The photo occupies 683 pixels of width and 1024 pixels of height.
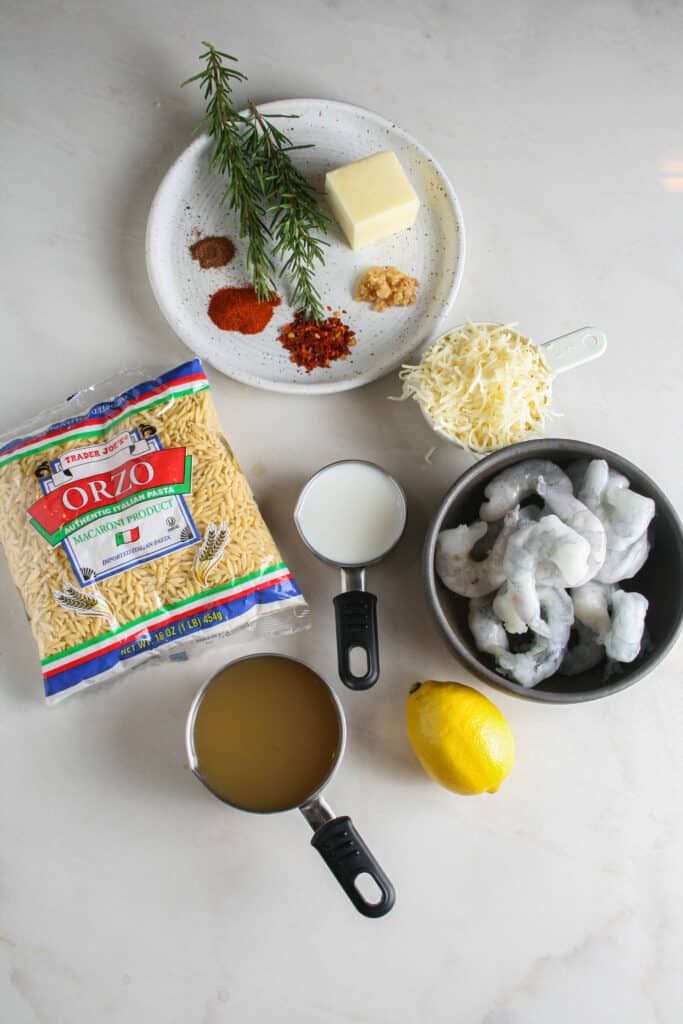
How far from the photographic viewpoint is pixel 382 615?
4.55 feet

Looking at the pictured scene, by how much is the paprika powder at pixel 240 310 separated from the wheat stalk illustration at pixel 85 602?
1.69ft

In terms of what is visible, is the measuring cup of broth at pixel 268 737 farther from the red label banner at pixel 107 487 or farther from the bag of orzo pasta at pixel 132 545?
the red label banner at pixel 107 487

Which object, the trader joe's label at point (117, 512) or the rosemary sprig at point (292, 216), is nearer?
the trader joe's label at point (117, 512)

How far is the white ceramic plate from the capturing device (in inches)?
55.8

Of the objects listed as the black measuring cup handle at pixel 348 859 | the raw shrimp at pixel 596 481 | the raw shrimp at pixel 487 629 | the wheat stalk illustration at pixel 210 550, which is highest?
the wheat stalk illustration at pixel 210 550

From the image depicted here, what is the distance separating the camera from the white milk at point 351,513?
1319mm

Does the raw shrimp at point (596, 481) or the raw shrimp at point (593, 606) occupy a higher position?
the raw shrimp at point (596, 481)

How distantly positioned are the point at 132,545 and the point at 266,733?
358 millimetres

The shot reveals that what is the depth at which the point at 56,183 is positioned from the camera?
1517mm

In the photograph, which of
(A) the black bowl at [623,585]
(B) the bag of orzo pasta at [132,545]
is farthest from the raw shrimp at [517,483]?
(B) the bag of orzo pasta at [132,545]

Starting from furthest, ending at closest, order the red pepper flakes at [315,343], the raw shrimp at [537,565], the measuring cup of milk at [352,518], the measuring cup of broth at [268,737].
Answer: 1. the red pepper flakes at [315,343]
2. the measuring cup of milk at [352,518]
3. the measuring cup of broth at [268,737]
4. the raw shrimp at [537,565]

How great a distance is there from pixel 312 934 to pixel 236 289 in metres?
1.09

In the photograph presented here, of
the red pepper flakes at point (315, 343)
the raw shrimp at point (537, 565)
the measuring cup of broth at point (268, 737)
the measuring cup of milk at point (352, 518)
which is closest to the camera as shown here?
the raw shrimp at point (537, 565)

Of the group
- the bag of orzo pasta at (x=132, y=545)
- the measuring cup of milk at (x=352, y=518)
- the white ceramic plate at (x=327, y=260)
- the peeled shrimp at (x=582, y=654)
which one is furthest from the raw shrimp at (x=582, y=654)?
the white ceramic plate at (x=327, y=260)
